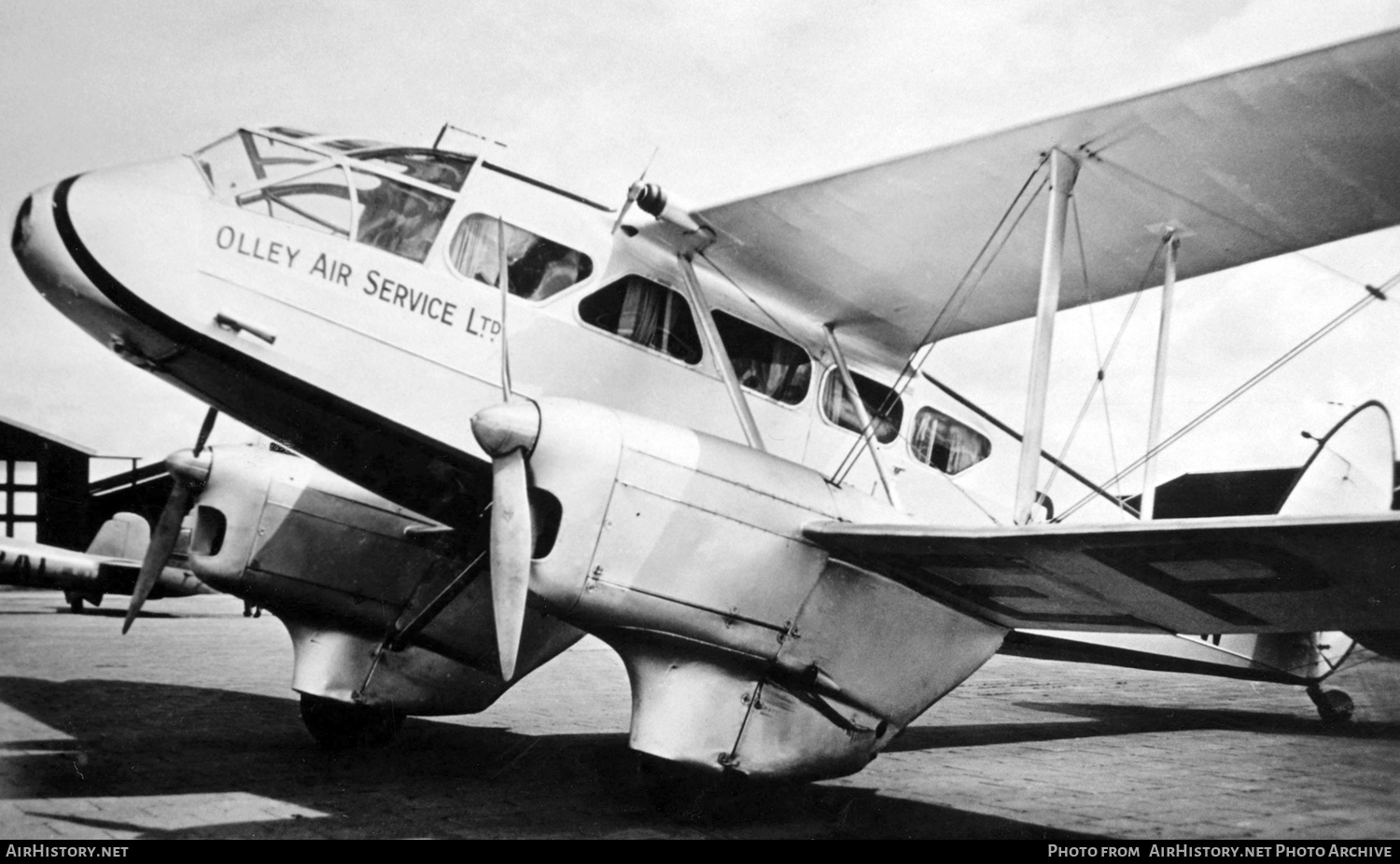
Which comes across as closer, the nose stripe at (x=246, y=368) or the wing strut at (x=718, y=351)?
the nose stripe at (x=246, y=368)

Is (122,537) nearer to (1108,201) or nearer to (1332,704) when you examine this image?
(1108,201)

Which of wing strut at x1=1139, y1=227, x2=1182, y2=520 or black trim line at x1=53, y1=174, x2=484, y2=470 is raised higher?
wing strut at x1=1139, y1=227, x2=1182, y2=520

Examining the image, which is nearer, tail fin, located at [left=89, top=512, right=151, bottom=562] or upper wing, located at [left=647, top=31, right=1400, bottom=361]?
upper wing, located at [left=647, top=31, right=1400, bottom=361]

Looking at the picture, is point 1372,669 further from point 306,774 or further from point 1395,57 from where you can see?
point 306,774

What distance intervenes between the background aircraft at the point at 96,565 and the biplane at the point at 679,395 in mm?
3884

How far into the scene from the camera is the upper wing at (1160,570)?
464 centimetres

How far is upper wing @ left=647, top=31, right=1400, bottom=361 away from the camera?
5961mm

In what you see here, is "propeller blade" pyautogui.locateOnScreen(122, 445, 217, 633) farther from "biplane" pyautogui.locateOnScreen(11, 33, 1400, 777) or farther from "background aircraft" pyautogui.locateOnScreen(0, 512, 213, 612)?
"background aircraft" pyautogui.locateOnScreen(0, 512, 213, 612)

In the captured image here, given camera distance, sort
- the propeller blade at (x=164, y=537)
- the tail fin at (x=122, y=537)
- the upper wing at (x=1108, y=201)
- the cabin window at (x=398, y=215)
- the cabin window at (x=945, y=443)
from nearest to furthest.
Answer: the upper wing at (x=1108, y=201), the cabin window at (x=398, y=215), the propeller blade at (x=164, y=537), the cabin window at (x=945, y=443), the tail fin at (x=122, y=537)

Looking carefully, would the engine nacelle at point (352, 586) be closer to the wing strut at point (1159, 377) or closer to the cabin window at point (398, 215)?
the cabin window at point (398, 215)

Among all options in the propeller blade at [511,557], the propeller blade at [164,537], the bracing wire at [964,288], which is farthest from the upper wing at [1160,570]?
the propeller blade at [164,537]

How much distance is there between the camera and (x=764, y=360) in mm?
7605

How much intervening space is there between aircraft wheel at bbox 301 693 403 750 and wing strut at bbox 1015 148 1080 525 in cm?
484

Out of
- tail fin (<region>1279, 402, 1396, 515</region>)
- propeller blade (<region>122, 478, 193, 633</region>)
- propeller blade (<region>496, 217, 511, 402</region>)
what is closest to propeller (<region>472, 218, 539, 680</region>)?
propeller blade (<region>496, 217, 511, 402</region>)
